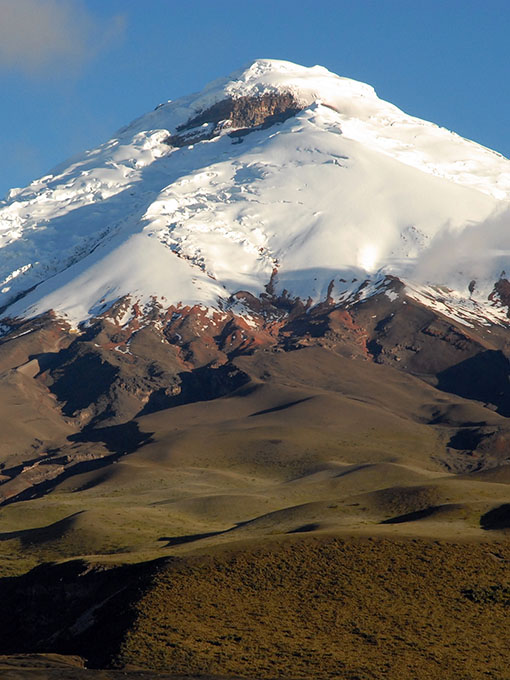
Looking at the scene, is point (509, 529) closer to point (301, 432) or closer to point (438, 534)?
point (438, 534)

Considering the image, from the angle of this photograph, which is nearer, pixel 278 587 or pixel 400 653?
pixel 400 653

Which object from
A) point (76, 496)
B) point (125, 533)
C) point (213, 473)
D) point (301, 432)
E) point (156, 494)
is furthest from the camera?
point (301, 432)

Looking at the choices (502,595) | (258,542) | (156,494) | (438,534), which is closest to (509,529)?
(438,534)

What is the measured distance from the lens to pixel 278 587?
64.5 meters

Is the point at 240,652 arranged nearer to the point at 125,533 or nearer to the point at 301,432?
the point at 125,533

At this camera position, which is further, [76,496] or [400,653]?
[76,496]

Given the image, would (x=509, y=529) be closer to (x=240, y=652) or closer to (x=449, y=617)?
(x=449, y=617)

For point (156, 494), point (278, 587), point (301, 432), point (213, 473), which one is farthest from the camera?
point (301, 432)

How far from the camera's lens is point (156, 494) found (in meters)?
145

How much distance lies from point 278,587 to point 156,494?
82420mm

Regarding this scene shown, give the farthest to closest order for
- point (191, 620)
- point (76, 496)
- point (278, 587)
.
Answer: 1. point (76, 496)
2. point (278, 587)
3. point (191, 620)

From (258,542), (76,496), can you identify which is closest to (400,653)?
(258,542)

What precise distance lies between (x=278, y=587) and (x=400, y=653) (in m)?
11.7

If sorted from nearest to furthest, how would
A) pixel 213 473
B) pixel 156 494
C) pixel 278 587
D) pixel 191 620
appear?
pixel 191 620, pixel 278 587, pixel 156 494, pixel 213 473
